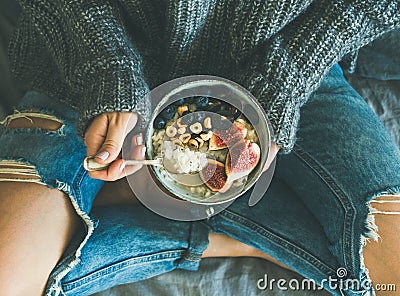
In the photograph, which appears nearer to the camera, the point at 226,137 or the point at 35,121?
the point at 226,137

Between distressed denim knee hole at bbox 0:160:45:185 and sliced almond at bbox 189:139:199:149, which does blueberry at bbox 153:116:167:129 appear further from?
distressed denim knee hole at bbox 0:160:45:185

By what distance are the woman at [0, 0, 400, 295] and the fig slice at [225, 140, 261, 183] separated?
0.25 ft

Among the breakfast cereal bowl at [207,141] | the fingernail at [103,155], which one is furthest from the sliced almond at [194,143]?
the fingernail at [103,155]

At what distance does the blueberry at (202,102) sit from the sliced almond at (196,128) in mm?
30

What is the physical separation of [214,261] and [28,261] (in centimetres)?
32

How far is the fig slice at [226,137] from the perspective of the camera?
631 mm

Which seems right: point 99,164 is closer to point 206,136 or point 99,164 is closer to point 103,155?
point 103,155

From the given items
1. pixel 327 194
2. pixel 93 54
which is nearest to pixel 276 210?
pixel 327 194

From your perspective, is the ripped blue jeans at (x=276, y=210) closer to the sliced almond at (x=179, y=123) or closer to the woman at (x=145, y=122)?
the woman at (x=145, y=122)

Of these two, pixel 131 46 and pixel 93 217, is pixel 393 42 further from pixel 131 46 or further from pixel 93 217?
pixel 93 217

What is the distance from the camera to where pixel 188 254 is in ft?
2.70

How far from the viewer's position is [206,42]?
2.48 ft

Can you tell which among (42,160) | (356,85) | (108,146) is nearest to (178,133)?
(108,146)

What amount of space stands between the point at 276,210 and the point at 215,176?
9.4 inches
